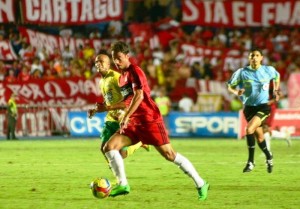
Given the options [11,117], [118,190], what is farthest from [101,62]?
[11,117]

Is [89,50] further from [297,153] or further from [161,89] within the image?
[297,153]

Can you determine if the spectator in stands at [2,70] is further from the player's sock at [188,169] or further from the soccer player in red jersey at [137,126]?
the player's sock at [188,169]

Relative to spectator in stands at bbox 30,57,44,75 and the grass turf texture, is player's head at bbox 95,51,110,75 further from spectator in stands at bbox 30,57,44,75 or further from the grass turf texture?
spectator in stands at bbox 30,57,44,75

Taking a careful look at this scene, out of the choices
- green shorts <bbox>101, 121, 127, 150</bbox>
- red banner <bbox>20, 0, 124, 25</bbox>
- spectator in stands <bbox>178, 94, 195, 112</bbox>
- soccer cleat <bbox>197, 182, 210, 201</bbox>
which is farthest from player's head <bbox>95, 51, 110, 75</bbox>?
red banner <bbox>20, 0, 124, 25</bbox>

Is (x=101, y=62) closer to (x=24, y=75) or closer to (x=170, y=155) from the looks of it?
(x=170, y=155)

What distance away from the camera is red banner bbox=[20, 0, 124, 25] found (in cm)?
3191

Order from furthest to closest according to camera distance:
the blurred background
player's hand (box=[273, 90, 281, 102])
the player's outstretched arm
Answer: the blurred background → player's hand (box=[273, 90, 281, 102]) → the player's outstretched arm

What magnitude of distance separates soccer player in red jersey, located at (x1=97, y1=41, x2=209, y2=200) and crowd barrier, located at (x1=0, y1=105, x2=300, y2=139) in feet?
56.3

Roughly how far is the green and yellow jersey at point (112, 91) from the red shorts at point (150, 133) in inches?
84.9

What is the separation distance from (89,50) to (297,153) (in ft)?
41.5

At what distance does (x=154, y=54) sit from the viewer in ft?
106

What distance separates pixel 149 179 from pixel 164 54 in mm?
18405

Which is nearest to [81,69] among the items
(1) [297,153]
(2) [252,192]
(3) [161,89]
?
(3) [161,89]

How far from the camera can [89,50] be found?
105ft
